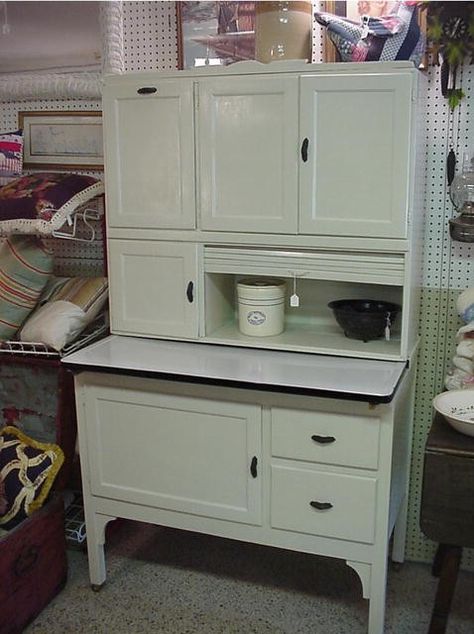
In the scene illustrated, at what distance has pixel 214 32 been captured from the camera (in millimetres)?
A: 2443

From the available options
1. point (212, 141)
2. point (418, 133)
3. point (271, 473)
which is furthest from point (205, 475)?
point (418, 133)

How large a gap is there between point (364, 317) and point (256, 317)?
1.23 feet

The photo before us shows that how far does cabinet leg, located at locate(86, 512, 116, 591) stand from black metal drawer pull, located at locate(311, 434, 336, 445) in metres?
0.82

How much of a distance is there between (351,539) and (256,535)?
307 millimetres

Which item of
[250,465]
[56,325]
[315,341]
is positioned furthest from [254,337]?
[56,325]

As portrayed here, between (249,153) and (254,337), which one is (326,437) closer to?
(254,337)

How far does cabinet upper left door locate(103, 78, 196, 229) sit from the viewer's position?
2283mm

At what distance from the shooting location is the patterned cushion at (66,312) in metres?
2.54

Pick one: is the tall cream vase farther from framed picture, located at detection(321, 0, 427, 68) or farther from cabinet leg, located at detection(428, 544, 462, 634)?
cabinet leg, located at detection(428, 544, 462, 634)

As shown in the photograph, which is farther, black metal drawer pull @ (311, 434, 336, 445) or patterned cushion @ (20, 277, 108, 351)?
patterned cushion @ (20, 277, 108, 351)

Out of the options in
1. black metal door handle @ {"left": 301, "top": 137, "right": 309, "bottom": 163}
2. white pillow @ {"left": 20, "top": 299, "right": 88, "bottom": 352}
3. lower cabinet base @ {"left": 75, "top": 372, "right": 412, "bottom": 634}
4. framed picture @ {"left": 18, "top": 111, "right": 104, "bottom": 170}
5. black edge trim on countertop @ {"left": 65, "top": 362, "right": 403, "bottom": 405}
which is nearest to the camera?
black edge trim on countertop @ {"left": 65, "top": 362, "right": 403, "bottom": 405}

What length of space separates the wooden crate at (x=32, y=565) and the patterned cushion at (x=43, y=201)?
38.1 inches

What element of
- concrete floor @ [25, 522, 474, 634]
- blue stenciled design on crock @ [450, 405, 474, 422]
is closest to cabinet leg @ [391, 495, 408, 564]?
concrete floor @ [25, 522, 474, 634]

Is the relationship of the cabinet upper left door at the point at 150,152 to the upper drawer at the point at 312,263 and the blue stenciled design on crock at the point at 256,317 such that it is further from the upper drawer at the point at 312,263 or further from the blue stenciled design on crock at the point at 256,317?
the blue stenciled design on crock at the point at 256,317
